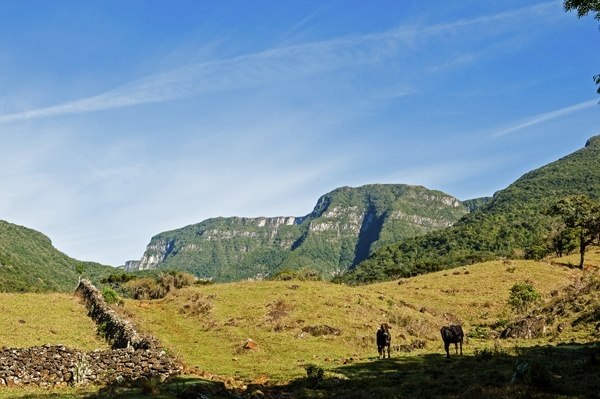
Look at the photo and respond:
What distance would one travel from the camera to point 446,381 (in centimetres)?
2000

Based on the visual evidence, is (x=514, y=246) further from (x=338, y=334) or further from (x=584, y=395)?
(x=584, y=395)

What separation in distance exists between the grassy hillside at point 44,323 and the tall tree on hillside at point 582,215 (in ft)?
239

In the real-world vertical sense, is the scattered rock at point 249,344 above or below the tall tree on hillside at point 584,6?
below

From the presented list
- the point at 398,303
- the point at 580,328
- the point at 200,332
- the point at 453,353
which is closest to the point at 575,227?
the point at 398,303

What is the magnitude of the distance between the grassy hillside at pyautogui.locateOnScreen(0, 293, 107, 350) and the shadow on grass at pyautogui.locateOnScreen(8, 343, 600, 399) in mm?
13585

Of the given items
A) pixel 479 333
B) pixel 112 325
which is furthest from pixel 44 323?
pixel 479 333

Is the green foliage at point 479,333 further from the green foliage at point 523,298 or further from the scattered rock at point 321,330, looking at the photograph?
the scattered rock at point 321,330

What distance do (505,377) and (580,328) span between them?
1713cm

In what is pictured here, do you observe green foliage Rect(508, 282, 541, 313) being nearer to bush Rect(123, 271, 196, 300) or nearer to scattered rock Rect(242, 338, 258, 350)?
scattered rock Rect(242, 338, 258, 350)

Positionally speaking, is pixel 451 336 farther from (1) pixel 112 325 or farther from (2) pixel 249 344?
(1) pixel 112 325

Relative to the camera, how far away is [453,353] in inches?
1180

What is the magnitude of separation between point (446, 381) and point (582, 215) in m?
71.7

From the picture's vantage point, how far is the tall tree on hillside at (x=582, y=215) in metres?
76.1

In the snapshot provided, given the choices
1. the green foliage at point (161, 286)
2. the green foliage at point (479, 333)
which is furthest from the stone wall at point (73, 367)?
the green foliage at point (161, 286)
